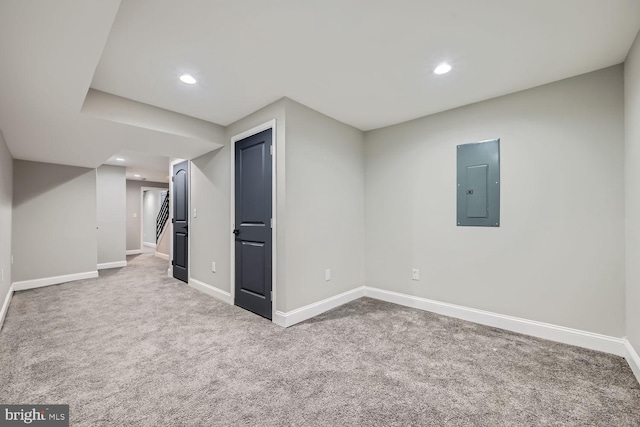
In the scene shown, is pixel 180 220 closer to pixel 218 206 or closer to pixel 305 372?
pixel 218 206

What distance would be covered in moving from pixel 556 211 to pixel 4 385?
426cm

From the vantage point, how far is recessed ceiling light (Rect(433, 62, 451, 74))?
7.20ft

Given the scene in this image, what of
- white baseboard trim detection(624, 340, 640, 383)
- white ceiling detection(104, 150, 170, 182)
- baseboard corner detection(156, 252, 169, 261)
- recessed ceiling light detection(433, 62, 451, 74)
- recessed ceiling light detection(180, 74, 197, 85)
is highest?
recessed ceiling light detection(433, 62, 451, 74)

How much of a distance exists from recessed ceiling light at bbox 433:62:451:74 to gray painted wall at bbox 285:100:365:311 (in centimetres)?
132

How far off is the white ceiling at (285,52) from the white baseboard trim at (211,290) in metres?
2.05

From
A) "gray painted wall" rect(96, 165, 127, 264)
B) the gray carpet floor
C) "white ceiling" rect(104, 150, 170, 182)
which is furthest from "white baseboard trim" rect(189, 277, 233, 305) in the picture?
"gray painted wall" rect(96, 165, 127, 264)

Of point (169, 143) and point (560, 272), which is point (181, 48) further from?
point (560, 272)

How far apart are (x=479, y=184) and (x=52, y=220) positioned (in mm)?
6373

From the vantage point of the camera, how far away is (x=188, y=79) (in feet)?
7.83

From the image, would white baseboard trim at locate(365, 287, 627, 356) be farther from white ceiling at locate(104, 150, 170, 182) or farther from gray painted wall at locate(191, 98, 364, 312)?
white ceiling at locate(104, 150, 170, 182)

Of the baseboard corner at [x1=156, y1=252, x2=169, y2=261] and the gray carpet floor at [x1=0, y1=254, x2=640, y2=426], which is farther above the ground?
the gray carpet floor at [x1=0, y1=254, x2=640, y2=426]

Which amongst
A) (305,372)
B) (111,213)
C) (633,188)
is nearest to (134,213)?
(111,213)

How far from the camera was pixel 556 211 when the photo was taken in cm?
243

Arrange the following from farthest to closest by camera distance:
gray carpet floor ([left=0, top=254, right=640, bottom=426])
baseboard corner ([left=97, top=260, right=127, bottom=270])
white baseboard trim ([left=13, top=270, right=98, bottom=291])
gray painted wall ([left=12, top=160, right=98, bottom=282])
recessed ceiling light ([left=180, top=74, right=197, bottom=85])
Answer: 1. baseboard corner ([left=97, top=260, right=127, bottom=270])
2. gray painted wall ([left=12, top=160, right=98, bottom=282])
3. white baseboard trim ([left=13, top=270, right=98, bottom=291])
4. recessed ceiling light ([left=180, top=74, right=197, bottom=85])
5. gray carpet floor ([left=0, top=254, right=640, bottom=426])
